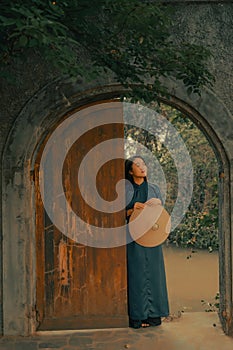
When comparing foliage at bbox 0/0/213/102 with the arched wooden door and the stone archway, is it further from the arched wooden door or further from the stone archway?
the arched wooden door

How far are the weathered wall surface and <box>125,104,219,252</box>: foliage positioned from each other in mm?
6798

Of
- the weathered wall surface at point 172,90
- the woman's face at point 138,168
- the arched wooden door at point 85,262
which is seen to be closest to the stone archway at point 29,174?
the weathered wall surface at point 172,90

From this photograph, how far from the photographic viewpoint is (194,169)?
1352cm

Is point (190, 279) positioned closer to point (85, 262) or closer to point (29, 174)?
point (85, 262)

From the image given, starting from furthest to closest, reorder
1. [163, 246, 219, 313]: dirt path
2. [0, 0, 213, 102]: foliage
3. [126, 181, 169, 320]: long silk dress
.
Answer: [163, 246, 219, 313]: dirt path
[126, 181, 169, 320]: long silk dress
[0, 0, 213, 102]: foliage

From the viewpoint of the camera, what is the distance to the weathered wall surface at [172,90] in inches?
242

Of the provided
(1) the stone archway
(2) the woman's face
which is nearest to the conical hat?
(2) the woman's face

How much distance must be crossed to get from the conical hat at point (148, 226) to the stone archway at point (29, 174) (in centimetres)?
89

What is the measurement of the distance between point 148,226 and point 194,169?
670cm

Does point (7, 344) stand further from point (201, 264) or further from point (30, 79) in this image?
point (201, 264)

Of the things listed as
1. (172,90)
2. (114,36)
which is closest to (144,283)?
(172,90)

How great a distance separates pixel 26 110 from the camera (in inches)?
243

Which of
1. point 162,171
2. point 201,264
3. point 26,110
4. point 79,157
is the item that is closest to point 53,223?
point 79,157

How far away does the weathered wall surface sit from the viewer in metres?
6.15
